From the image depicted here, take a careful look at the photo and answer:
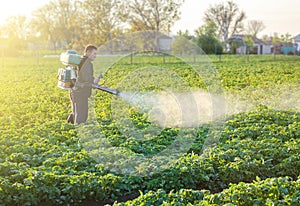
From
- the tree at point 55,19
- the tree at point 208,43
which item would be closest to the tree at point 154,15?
the tree at point 208,43

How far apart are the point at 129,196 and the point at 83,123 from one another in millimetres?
3972

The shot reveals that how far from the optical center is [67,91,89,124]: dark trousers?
9750 millimetres

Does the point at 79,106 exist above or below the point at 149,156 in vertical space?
above

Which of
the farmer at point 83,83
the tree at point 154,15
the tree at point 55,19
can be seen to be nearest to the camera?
the farmer at point 83,83

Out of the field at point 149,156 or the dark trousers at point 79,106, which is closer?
the field at point 149,156

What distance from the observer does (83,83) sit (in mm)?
9500

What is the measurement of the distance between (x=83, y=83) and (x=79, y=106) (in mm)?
633

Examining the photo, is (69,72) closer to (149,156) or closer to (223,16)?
(149,156)

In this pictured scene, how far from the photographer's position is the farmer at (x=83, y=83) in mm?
9414

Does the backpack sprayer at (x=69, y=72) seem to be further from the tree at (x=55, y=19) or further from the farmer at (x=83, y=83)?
the tree at (x=55, y=19)

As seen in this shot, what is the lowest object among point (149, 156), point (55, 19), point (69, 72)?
point (149, 156)

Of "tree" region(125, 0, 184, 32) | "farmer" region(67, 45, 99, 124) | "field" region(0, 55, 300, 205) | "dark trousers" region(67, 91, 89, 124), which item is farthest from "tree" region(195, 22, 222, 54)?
"farmer" region(67, 45, 99, 124)

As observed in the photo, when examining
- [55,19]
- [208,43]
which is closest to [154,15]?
[208,43]

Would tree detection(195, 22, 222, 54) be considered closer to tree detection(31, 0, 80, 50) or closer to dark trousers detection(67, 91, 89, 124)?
tree detection(31, 0, 80, 50)
